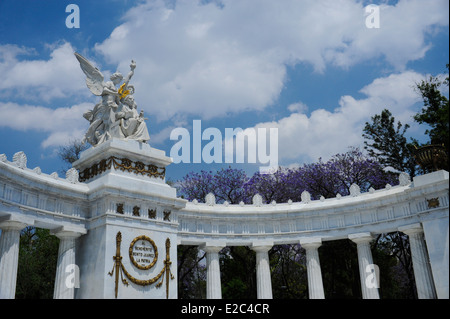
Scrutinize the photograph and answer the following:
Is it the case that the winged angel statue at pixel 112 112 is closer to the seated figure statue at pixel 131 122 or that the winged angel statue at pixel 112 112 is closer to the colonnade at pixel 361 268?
the seated figure statue at pixel 131 122

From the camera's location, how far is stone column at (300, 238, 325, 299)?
1230 inches

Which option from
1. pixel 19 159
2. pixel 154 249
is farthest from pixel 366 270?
pixel 19 159

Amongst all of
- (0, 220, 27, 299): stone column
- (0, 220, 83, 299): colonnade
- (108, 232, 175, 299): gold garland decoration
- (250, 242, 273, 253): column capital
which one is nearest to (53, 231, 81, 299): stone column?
(0, 220, 83, 299): colonnade

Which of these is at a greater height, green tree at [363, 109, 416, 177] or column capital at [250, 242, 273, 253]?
green tree at [363, 109, 416, 177]

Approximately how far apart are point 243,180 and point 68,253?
28.7 meters

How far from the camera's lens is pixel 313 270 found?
31859mm

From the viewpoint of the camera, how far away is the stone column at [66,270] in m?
23.9

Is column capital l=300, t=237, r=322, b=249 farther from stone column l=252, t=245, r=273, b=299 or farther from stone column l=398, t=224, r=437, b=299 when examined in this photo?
stone column l=398, t=224, r=437, b=299

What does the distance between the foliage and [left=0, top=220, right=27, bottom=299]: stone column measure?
2006 cm

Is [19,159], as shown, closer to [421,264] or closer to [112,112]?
[112,112]

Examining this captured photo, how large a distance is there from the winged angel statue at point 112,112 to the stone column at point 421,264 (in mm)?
20102

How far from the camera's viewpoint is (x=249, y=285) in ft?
147

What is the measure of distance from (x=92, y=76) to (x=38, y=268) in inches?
930
